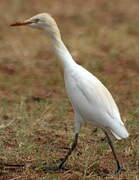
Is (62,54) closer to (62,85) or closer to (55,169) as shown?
(55,169)

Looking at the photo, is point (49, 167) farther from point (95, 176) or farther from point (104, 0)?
point (104, 0)

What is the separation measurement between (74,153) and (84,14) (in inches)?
316

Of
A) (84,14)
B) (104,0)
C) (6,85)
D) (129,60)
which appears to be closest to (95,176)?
(6,85)

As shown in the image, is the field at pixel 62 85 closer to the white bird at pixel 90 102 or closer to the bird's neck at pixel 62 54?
the white bird at pixel 90 102

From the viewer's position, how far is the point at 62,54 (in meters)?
6.52

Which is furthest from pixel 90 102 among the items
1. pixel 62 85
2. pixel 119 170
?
pixel 62 85

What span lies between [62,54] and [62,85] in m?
3.67

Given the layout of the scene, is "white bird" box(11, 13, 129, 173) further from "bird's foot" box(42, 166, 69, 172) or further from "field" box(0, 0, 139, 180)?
"field" box(0, 0, 139, 180)

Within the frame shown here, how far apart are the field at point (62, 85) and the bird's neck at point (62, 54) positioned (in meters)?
0.88

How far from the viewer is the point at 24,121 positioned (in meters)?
7.82

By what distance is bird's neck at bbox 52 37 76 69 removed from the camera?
6.48 metres

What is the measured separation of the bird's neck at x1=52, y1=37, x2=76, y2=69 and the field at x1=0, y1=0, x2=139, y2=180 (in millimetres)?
881

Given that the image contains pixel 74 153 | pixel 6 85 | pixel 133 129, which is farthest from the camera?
pixel 6 85

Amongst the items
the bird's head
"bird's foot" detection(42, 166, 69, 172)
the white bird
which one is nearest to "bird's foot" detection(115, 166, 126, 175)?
the white bird
